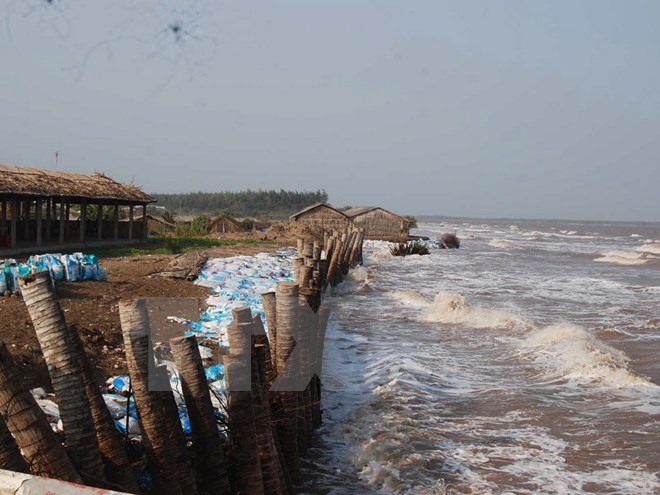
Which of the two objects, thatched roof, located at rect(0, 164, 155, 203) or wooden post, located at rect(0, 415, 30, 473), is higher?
thatched roof, located at rect(0, 164, 155, 203)

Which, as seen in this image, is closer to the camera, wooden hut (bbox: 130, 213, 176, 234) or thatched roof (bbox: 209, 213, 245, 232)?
wooden hut (bbox: 130, 213, 176, 234)

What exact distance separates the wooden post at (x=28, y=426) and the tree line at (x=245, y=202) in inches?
2966

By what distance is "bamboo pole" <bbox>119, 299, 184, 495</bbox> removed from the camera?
402cm

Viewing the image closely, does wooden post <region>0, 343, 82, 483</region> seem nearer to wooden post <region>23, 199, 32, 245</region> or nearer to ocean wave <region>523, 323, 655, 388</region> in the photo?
ocean wave <region>523, 323, 655, 388</region>

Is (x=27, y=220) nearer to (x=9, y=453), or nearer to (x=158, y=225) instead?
(x=158, y=225)

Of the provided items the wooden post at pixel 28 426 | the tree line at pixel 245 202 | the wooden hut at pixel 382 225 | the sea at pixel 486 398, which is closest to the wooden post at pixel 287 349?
the sea at pixel 486 398

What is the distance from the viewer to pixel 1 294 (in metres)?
9.59

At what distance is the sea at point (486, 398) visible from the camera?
6129mm

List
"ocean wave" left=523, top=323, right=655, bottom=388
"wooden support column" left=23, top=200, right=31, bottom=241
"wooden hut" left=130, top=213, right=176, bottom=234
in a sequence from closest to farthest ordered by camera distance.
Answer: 1. "ocean wave" left=523, top=323, right=655, bottom=388
2. "wooden support column" left=23, top=200, right=31, bottom=241
3. "wooden hut" left=130, top=213, right=176, bottom=234

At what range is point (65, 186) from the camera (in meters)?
19.7

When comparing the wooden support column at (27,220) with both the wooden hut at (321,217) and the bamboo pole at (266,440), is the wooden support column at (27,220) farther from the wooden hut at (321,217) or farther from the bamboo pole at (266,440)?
the bamboo pole at (266,440)

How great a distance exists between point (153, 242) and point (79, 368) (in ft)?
73.8

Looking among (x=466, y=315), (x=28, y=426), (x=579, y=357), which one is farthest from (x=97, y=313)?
(x=466, y=315)

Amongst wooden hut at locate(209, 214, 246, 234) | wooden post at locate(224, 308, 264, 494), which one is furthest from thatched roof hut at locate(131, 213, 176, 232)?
wooden post at locate(224, 308, 264, 494)
